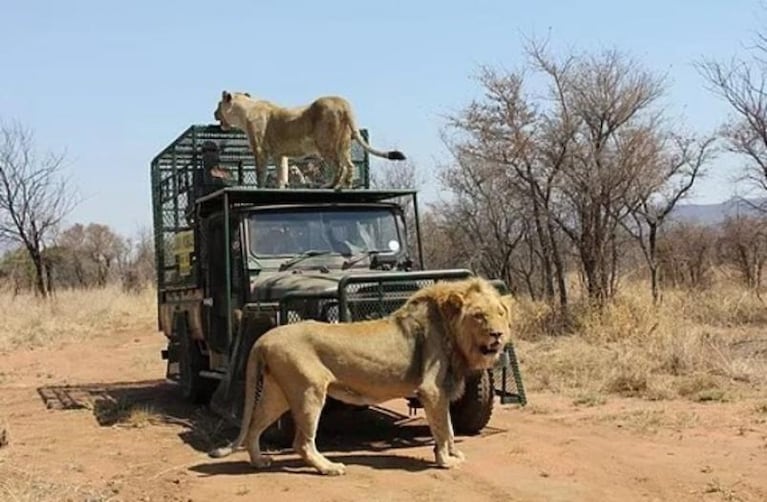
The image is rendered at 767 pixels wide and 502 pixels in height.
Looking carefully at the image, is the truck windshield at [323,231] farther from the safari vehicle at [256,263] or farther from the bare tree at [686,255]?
the bare tree at [686,255]

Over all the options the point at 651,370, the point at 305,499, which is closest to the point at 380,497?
the point at 305,499

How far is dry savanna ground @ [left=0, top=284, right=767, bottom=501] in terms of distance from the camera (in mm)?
6699

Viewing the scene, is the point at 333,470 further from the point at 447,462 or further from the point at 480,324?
the point at 480,324

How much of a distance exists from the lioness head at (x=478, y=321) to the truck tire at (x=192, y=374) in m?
4.61

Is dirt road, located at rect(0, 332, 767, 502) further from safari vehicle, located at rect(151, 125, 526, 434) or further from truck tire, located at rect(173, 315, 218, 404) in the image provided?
safari vehicle, located at rect(151, 125, 526, 434)

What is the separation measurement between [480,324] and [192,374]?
17.0 ft

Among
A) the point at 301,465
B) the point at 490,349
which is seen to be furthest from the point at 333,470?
the point at 490,349

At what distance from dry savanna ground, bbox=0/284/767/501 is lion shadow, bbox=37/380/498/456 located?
3 centimetres

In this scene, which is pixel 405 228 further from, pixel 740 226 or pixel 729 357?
pixel 740 226

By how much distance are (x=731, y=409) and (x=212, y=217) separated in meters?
5.55

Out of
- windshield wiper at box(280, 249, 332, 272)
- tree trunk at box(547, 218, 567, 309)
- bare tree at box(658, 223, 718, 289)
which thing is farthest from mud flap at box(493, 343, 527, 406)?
bare tree at box(658, 223, 718, 289)

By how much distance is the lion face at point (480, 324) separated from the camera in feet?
23.4

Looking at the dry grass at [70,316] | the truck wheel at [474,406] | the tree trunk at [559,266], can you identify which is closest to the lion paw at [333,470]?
the truck wheel at [474,406]

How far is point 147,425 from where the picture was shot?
9766 millimetres
